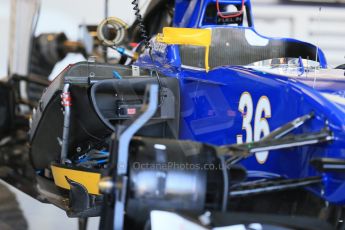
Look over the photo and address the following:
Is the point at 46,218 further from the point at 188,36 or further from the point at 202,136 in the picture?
the point at 188,36

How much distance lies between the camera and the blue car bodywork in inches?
62.1

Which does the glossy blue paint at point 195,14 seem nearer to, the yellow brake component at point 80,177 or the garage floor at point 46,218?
the yellow brake component at point 80,177

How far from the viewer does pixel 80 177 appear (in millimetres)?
2287

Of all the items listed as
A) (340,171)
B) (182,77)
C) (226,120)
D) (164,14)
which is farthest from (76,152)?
(164,14)

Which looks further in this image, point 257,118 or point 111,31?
point 111,31

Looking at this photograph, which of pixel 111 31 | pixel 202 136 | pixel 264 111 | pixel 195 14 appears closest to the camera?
pixel 264 111

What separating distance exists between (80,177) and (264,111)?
3.12ft

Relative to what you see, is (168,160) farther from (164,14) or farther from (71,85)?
(164,14)

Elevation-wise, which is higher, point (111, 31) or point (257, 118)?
point (111, 31)

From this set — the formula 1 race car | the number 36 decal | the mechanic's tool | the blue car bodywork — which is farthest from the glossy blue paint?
the number 36 decal

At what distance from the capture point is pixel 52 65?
5746 millimetres

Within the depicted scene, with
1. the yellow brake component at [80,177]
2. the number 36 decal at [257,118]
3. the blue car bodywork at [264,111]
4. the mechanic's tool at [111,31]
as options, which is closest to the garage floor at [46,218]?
the yellow brake component at [80,177]

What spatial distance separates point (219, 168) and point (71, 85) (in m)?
1.22

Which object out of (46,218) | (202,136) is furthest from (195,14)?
(46,218)
